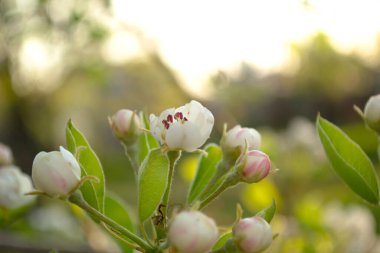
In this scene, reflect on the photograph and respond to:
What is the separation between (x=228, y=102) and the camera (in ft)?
10.2

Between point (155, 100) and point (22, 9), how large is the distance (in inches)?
170

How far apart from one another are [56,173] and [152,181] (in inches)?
5.1

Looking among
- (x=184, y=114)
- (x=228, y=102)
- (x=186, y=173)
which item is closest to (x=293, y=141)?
(x=228, y=102)

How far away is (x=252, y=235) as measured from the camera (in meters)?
0.82

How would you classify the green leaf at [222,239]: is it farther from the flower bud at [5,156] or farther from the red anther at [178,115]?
the flower bud at [5,156]

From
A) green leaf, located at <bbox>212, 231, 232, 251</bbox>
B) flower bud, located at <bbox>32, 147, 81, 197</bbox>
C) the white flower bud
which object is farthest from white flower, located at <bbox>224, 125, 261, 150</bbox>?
the white flower bud

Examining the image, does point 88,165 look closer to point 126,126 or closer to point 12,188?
point 126,126

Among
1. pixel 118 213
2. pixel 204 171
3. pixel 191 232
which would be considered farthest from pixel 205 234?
pixel 118 213

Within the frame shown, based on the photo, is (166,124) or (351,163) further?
(351,163)

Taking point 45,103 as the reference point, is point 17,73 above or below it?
above

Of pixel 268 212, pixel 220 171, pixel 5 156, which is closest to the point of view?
pixel 268 212

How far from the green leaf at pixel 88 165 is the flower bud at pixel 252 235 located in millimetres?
193

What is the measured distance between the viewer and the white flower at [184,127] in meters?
0.89

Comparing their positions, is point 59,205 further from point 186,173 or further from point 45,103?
point 45,103
